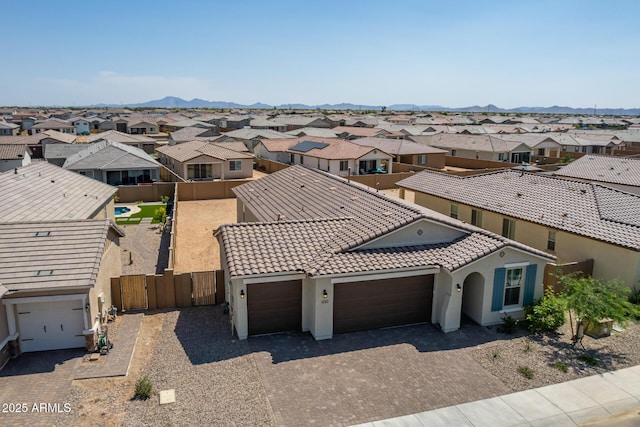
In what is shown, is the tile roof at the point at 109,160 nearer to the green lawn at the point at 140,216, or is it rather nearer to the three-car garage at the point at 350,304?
the green lawn at the point at 140,216

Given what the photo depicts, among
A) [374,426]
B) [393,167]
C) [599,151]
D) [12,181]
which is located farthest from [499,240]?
[599,151]

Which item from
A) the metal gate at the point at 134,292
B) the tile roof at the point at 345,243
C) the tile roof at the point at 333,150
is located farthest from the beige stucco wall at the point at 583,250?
the tile roof at the point at 333,150

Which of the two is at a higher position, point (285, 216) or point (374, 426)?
point (285, 216)

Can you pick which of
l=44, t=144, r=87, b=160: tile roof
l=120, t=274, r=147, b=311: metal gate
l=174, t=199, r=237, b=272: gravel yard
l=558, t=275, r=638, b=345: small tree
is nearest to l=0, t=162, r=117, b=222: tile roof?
l=120, t=274, r=147, b=311: metal gate

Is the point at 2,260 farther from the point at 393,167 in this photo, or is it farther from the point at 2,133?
the point at 2,133

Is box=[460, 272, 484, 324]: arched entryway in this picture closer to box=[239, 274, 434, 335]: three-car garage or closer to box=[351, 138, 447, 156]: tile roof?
box=[239, 274, 434, 335]: three-car garage

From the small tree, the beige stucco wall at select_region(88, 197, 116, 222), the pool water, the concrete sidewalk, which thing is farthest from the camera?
the pool water
